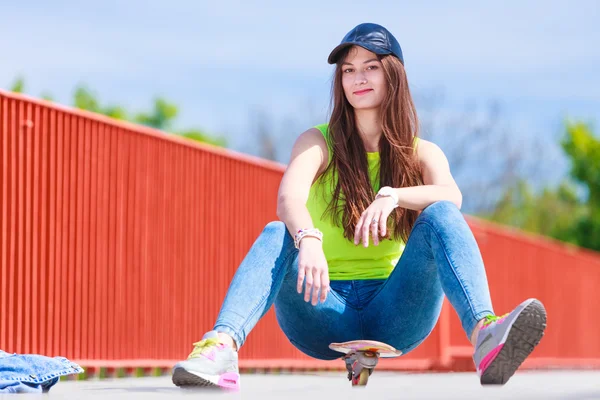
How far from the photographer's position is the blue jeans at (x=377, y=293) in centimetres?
265

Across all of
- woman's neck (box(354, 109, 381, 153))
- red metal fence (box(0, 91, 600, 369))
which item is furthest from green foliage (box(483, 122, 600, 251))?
woman's neck (box(354, 109, 381, 153))

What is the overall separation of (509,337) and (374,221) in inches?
21.3

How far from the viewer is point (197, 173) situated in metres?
8.38

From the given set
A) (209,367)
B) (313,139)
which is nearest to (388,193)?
(313,139)

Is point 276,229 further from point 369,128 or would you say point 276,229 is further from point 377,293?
point 369,128

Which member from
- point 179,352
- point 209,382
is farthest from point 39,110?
point 209,382

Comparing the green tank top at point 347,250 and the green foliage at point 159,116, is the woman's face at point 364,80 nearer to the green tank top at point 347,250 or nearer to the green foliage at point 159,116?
the green tank top at point 347,250

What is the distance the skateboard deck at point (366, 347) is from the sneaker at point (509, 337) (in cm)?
37

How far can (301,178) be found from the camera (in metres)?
2.99

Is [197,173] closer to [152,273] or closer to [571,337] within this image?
[152,273]

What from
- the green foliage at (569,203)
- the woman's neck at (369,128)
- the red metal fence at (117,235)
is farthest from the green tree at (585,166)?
the woman's neck at (369,128)

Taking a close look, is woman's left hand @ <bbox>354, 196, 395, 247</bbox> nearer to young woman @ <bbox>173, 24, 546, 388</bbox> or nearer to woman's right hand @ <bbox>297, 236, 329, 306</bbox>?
young woman @ <bbox>173, 24, 546, 388</bbox>

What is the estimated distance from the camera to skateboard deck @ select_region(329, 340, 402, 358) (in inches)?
112

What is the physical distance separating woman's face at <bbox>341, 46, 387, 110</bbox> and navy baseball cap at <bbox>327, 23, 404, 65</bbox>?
0.03 metres
